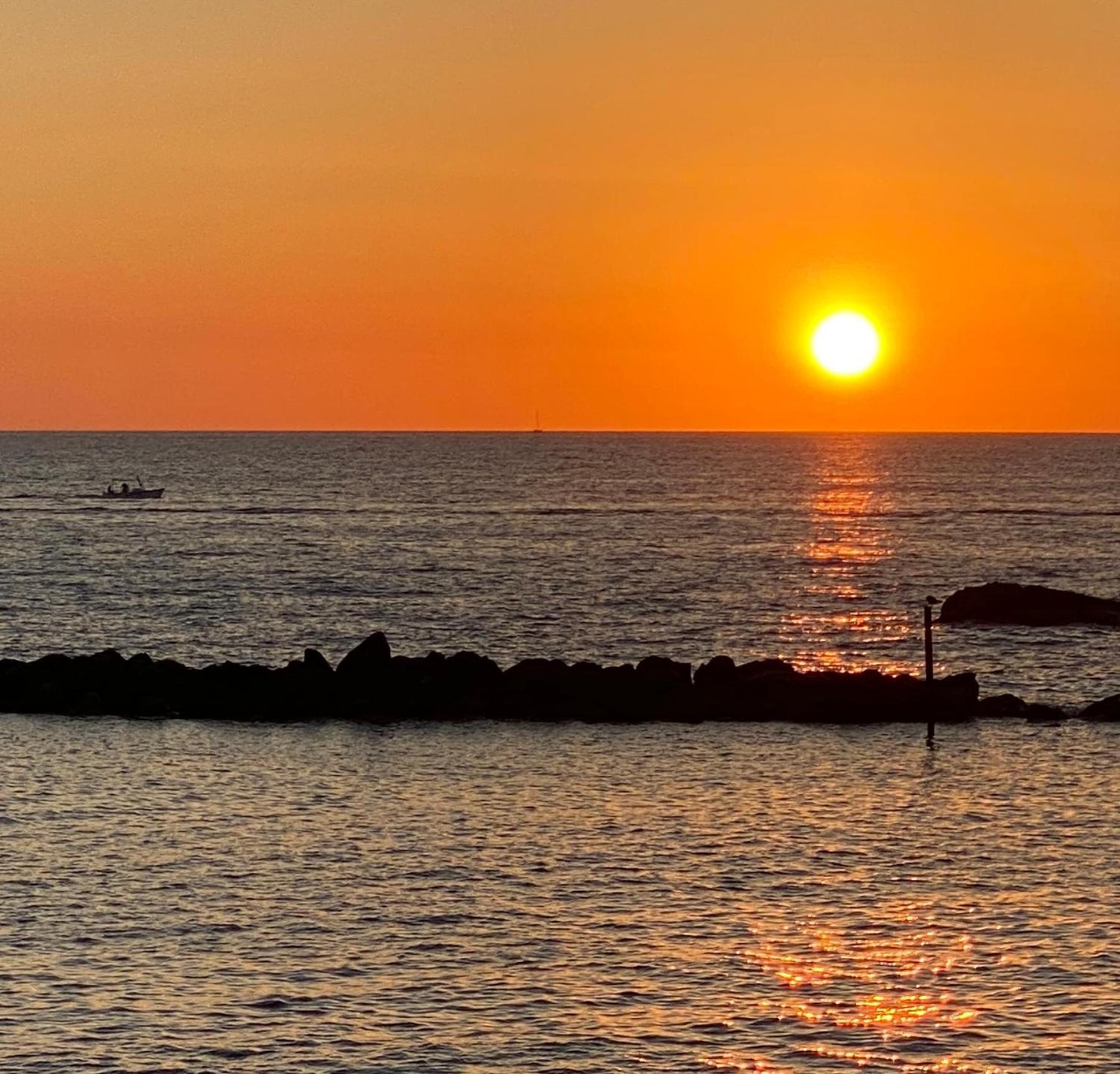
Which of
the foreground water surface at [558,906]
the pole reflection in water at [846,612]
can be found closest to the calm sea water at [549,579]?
the pole reflection in water at [846,612]

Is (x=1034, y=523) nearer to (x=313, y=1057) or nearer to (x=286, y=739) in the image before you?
(x=286, y=739)

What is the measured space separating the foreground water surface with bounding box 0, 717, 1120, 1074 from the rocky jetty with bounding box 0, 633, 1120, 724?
385cm

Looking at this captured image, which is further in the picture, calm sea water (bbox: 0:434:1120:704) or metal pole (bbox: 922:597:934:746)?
calm sea water (bbox: 0:434:1120:704)

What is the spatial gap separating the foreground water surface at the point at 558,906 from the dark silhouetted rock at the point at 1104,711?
3873mm

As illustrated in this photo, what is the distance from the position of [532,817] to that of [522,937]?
28.6ft

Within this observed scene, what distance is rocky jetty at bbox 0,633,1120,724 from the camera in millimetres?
51281

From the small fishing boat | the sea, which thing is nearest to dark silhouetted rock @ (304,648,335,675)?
the sea

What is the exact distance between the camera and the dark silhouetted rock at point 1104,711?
168 ft

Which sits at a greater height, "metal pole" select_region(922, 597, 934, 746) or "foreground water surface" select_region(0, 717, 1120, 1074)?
"metal pole" select_region(922, 597, 934, 746)

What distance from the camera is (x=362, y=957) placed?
28.6 metres

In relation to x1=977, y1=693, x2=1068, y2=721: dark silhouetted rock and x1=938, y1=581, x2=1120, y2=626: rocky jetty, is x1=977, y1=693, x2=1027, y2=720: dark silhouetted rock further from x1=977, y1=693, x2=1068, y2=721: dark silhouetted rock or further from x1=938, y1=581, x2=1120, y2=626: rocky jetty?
x1=938, y1=581, x2=1120, y2=626: rocky jetty

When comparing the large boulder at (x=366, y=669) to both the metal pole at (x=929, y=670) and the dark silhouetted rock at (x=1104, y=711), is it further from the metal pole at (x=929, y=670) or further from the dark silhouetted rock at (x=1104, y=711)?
the dark silhouetted rock at (x=1104, y=711)

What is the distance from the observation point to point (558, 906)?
103ft

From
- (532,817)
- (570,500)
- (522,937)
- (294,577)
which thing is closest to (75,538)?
(294,577)
